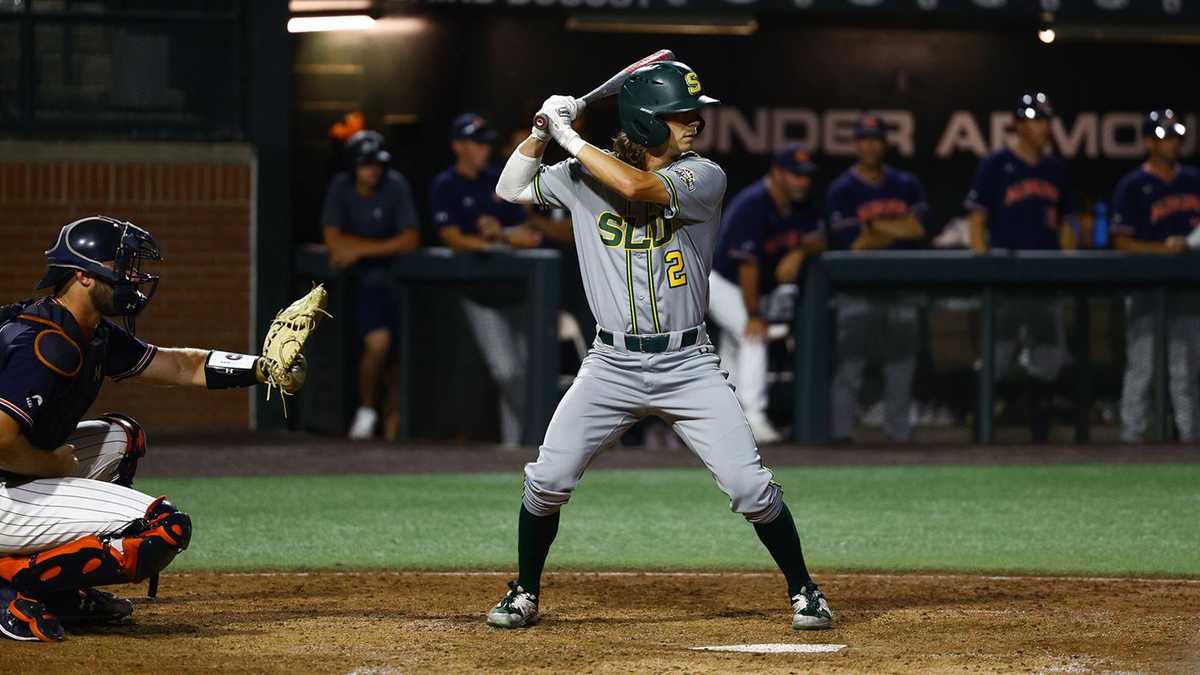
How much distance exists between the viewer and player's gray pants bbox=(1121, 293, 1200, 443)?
11.8m

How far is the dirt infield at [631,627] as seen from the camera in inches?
215

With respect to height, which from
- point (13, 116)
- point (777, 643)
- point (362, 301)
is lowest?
point (777, 643)

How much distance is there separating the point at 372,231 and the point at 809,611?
6688mm

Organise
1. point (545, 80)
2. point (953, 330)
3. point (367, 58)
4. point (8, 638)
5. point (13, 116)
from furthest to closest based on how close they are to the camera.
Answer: point (545, 80)
point (367, 58)
point (13, 116)
point (953, 330)
point (8, 638)

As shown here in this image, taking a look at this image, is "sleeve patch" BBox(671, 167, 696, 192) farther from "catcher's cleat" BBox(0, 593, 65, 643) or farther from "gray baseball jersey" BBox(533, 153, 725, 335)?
"catcher's cleat" BBox(0, 593, 65, 643)

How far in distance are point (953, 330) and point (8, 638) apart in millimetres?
7332

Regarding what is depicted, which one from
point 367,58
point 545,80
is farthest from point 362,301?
point 545,80

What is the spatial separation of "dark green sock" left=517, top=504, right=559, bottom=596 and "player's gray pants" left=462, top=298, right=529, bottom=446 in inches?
208

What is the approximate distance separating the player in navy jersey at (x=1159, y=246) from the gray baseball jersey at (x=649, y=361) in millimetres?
6405

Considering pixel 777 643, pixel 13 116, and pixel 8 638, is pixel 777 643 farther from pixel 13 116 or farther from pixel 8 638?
pixel 13 116

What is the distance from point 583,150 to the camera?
593 centimetres

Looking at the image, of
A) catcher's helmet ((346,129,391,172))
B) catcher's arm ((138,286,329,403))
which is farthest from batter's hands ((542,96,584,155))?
catcher's helmet ((346,129,391,172))

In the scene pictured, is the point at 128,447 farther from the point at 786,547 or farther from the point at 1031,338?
the point at 1031,338

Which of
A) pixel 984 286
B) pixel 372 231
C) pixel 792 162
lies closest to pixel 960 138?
pixel 984 286
